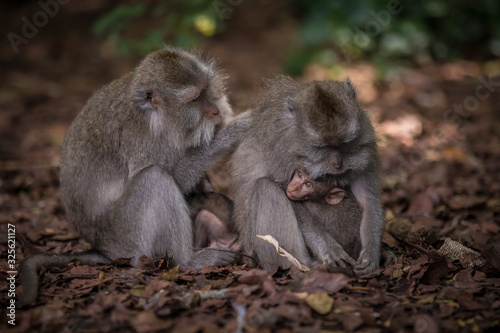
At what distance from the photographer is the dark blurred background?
970cm

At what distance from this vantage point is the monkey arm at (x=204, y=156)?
6.71 meters

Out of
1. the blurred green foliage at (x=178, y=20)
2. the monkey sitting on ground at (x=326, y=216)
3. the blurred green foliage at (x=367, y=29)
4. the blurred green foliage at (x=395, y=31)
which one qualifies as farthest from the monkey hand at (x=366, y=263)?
the blurred green foliage at (x=395, y=31)

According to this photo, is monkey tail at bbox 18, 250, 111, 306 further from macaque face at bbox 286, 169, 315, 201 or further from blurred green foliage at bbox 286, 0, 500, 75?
blurred green foliage at bbox 286, 0, 500, 75

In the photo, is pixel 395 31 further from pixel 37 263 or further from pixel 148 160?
pixel 37 263

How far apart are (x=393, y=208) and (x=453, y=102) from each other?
539 centimetres

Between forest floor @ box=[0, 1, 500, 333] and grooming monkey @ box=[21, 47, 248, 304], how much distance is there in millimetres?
352

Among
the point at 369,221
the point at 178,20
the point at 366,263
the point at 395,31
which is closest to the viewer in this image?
the point at 366,263

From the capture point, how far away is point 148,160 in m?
6.63

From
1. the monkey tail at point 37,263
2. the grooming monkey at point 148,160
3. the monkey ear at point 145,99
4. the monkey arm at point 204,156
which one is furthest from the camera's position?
the monkey arm at point 204,156

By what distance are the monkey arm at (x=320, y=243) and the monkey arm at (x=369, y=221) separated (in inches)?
5.7

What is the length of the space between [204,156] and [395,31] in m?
8.64

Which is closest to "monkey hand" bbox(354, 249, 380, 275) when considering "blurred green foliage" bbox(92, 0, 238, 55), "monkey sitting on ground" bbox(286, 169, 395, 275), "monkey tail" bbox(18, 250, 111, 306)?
"monkey sitting on ground" bbox(286, 169, 395, 275)

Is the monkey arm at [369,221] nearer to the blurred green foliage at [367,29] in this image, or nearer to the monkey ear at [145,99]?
the monkey ear at [145,99]

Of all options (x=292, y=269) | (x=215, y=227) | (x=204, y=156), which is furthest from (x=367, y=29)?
(x=292, y=269)
